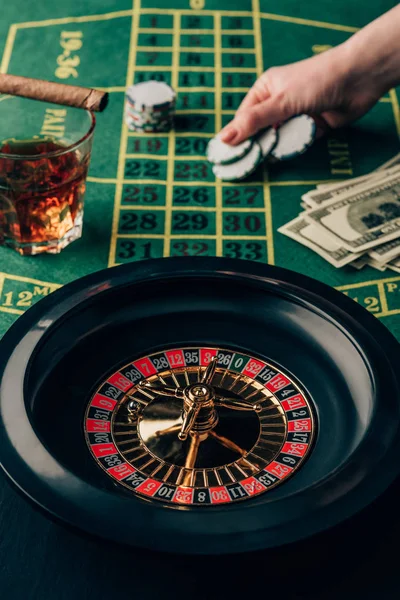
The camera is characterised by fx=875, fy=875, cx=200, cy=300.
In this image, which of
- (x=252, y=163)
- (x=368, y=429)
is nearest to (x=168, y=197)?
(x=252, y=163)

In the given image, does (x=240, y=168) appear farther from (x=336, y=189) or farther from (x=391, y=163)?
(x=391, y=163)

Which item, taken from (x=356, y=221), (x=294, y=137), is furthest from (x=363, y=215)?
(x=294, y=137)

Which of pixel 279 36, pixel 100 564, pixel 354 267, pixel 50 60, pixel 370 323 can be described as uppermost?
pixel 279 36

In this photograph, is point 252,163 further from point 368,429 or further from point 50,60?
point 368,429

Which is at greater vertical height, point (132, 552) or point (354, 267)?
point (354, 267)

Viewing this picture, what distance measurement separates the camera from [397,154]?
108 inches

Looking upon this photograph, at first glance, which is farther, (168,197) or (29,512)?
(168,197)

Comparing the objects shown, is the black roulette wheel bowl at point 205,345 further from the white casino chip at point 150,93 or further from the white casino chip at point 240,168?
the white casino chip at point 150,93

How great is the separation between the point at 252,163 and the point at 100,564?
4.99ft

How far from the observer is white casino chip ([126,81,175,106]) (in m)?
2.72

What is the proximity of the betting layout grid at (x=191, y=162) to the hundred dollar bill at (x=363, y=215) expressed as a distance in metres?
0.18

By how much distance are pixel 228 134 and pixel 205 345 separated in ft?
3.49

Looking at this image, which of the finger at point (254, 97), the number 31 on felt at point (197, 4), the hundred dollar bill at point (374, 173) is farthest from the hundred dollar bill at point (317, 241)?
the number 31 on felt at point (197, 4)

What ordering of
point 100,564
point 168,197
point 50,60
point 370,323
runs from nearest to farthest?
point 100,564, point 370,323, point 168,197, point 50,60
